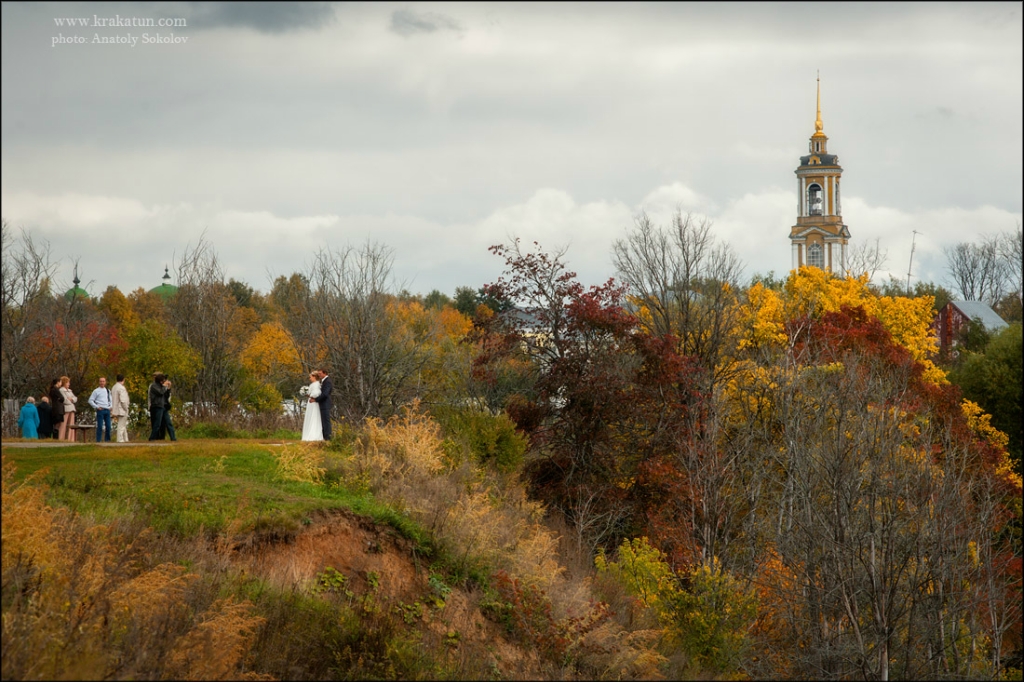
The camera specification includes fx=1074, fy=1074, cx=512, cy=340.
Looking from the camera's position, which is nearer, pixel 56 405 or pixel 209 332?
pixel 56 405

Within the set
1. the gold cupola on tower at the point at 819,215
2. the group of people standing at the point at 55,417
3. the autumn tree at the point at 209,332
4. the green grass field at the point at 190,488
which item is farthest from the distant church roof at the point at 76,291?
the gold cupola on tower at the point at 819,215

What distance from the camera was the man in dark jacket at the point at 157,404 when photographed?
71.6ft

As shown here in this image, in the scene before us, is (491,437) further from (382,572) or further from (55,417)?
(55,417)

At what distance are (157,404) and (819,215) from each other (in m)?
73.1

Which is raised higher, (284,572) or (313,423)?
(313,423)

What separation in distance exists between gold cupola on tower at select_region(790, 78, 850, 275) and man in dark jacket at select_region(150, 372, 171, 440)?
7081 centimetres

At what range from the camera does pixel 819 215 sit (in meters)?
86.8

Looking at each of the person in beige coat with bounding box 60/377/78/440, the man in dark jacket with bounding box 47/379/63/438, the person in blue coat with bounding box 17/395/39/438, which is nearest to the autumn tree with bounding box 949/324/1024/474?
the person in beige coat with bounding box 60/377/78/440

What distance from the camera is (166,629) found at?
8945mm

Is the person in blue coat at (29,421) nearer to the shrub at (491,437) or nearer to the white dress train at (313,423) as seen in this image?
the white dress train at (313,423)

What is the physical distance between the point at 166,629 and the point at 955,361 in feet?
140

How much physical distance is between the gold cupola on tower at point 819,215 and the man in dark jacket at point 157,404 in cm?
7081

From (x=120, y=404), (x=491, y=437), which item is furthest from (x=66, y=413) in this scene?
(x=491, y=437)

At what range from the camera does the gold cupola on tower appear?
8544 centimetres
